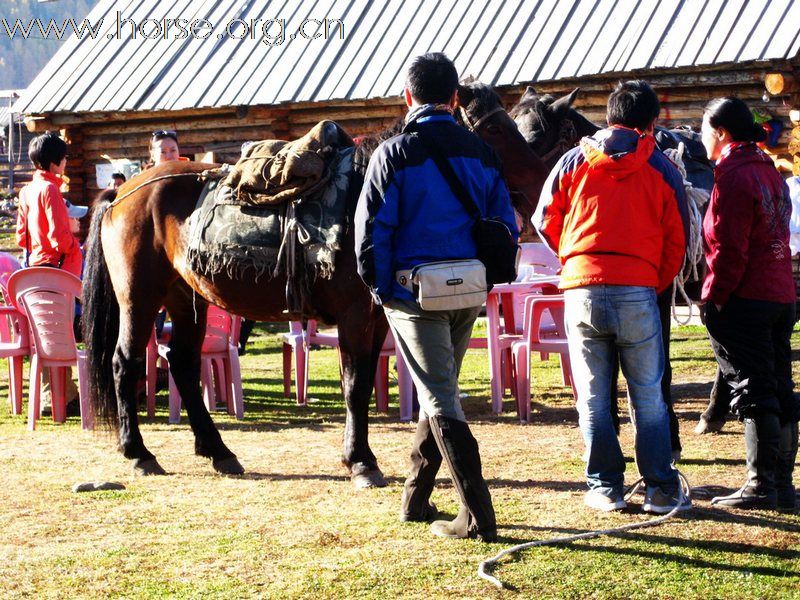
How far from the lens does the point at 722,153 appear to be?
4.88 meters

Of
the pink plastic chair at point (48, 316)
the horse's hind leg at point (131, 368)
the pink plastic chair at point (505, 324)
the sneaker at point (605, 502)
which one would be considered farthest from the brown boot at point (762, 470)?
the pink plastic chair at point (48, 316)

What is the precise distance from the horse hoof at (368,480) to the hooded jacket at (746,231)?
186 cm

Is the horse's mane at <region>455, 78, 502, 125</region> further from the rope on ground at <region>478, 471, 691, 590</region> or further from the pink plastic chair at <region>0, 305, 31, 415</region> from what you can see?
the pink plastic chair at <region>0, 305, 31, 415</region>

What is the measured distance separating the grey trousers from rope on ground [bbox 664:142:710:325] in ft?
5.86

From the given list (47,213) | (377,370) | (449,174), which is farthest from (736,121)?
(47,213)

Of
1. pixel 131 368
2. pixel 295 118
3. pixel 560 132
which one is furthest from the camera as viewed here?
pixel 295 118

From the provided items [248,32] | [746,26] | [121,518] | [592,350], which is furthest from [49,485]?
[248,32]

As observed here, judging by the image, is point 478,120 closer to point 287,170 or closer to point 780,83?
point 287,170

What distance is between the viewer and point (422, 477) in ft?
15.3

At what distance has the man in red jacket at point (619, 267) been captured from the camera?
14.8 feet

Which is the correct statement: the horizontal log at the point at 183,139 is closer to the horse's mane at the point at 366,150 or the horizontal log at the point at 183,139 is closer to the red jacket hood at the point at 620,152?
the horse's mane at the point at 366,150

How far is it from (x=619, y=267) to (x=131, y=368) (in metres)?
2.97

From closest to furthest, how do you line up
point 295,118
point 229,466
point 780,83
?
1. point 229,466
2. point 780,83
3. point 295,118

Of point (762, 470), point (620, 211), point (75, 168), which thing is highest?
point (75, 168)
